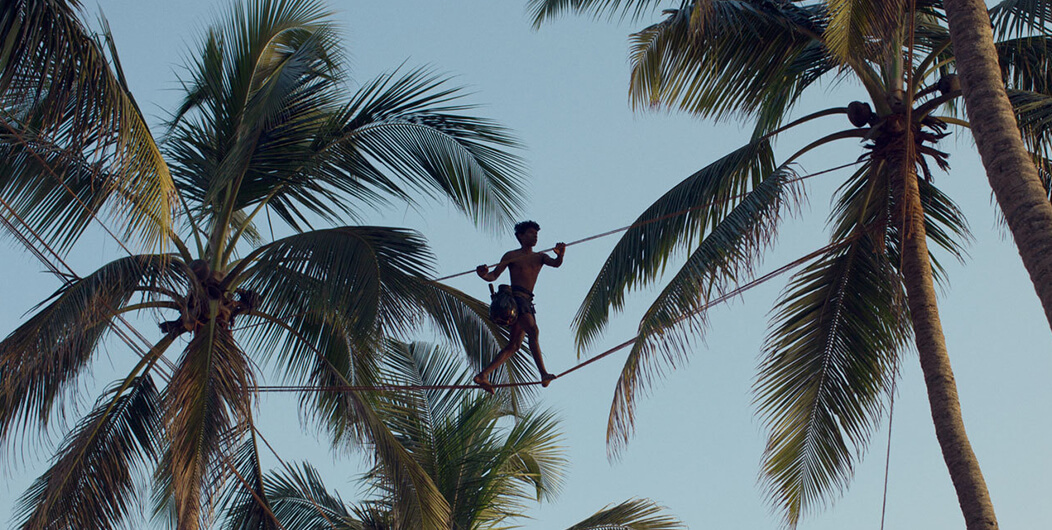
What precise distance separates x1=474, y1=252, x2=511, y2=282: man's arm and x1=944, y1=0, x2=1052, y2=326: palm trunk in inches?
140

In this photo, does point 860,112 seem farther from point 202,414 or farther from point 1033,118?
point 202,414

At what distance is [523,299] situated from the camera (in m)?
9.34

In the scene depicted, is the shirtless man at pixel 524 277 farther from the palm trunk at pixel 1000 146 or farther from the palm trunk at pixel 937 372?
the palm trunk at pixel 1000 146

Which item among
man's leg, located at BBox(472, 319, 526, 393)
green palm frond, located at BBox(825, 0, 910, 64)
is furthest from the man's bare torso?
green palm frond, located at BBox(825, 0, 910, 64)

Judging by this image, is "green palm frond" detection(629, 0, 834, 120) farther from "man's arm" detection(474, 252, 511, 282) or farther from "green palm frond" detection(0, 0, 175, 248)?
"green palm frond" detection(0, 0, 175, 248)

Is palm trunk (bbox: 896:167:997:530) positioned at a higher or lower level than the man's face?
lower

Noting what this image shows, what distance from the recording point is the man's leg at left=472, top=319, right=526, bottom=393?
9.40 meters

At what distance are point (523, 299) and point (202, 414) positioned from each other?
2.44 metres

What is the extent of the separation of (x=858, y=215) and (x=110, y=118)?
542 centimetres

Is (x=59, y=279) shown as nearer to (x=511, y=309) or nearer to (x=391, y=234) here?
(x=391, y=234)

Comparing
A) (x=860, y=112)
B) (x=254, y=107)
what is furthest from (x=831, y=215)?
(x=254, y=107)

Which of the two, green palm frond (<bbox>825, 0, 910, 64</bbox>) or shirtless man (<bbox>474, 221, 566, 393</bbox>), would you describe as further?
shirtless man (<bbox>474, 221, 566, 393</bbox>)

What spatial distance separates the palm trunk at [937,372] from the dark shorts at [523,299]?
2692 mm

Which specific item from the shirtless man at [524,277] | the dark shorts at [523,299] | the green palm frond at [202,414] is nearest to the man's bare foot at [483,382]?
the shirtless man at [524,277]
